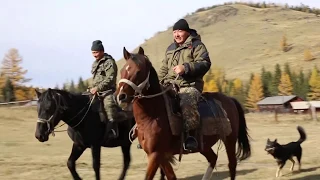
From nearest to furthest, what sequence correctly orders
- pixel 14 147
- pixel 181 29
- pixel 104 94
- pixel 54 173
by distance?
1. pixel 181 29
2. pixel 104 94
3. pixel 54 173
4. pixel 14 147

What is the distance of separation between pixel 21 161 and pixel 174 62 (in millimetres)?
9967

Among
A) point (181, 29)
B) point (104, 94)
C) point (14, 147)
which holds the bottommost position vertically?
point (14, 147)

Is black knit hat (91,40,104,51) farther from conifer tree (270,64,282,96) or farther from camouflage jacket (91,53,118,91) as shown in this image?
conifer tree (270,64,282,96)

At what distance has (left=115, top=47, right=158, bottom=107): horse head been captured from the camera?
7.62 metres

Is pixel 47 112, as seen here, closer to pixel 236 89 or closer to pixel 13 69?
pixel 13 69

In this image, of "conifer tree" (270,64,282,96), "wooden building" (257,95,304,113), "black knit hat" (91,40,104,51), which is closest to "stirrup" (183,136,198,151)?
"black knit hat" (91,40,104,51)

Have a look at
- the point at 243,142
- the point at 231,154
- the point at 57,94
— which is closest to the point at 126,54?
the point at 57,94

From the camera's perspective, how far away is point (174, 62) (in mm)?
9195

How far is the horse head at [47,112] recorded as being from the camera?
1052 cm

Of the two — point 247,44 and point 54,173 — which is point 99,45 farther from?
point 247,44

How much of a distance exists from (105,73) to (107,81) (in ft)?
0.71

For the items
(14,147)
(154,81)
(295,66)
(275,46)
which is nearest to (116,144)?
(154,81)

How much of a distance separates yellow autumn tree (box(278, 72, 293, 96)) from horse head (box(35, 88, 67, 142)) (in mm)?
98664

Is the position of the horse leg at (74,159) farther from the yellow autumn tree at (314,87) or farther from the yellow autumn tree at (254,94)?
the yellow autumn tree at (254,94)
